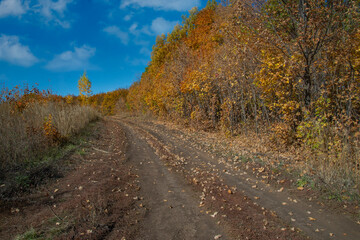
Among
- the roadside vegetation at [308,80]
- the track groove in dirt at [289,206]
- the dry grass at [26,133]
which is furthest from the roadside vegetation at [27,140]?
the roadside vegetation at [308,80]

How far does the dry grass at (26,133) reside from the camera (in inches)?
252

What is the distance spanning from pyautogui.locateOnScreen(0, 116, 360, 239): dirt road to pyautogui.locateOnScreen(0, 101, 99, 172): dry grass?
1.84 meters

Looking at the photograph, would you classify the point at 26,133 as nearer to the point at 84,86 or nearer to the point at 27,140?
the point at 27,140

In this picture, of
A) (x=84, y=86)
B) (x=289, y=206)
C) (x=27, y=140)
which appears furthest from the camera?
(x=84, y=86)

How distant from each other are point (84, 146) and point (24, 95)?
4.27 meters

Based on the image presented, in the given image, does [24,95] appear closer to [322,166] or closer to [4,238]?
[4,238]

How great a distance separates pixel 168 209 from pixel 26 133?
6.63 metres

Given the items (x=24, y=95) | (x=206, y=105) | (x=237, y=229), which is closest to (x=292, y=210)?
(x=237, y=229)

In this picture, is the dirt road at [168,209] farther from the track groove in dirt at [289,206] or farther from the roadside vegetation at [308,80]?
the roadside vegetation at [308,80]

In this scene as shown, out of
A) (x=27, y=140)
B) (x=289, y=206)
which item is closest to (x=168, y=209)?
(x=289, y=206)

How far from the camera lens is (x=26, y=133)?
757 centimetres

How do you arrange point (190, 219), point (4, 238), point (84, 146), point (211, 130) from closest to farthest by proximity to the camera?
point (4, 238)
point (190, 219)
point (84, 146)
point (211, 130)

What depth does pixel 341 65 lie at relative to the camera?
6.79 meters

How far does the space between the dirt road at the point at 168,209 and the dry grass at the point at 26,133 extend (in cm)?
184
